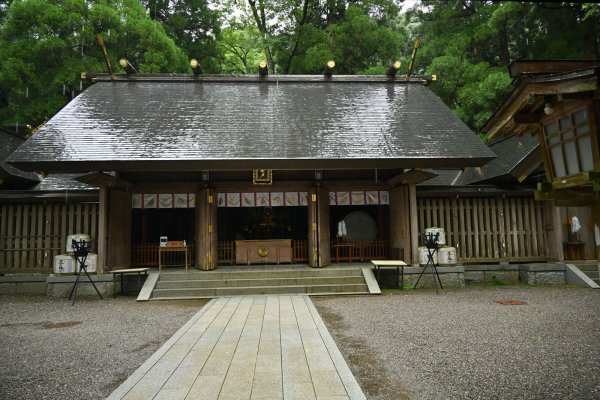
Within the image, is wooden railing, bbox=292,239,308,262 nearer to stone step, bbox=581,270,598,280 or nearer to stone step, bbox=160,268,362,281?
stone step, bbox=160,268,362,281

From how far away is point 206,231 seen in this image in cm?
1163

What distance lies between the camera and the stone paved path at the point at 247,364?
13.3ft

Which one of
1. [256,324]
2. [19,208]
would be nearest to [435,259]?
[256,324]

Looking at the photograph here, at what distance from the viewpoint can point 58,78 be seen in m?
16.6

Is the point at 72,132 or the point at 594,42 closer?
the point at 72,132

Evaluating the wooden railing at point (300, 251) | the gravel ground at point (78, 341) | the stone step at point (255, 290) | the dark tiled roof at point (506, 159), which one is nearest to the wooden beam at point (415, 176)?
the dark tiled roof at point (506, 159)

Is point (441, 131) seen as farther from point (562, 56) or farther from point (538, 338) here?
point (562, 56)

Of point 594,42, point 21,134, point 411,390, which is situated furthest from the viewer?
point 594,42

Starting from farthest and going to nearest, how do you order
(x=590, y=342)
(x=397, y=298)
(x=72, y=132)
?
1. (x=72, y=132)
2. (x=397, y=298)
3. (x=590, y=342)

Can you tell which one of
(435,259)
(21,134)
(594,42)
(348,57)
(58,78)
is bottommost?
(435,259)

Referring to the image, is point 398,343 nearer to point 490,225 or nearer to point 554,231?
point 490,225

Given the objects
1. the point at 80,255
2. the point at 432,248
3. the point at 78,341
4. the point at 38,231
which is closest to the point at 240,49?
the point at 38,231

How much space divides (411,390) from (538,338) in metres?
3.07

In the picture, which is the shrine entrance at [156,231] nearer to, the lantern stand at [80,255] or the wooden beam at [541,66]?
the lantern stand at [80,255]
